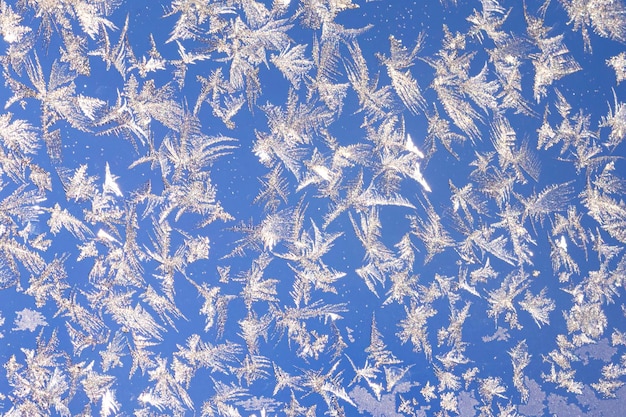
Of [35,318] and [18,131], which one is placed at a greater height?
[18,131]

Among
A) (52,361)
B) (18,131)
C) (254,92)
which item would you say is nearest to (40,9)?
(18,131)

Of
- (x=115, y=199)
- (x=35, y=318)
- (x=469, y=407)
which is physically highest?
(x=115, y=199)

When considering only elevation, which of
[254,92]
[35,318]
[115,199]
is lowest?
[35,318]

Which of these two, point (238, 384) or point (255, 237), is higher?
point (255, 237)

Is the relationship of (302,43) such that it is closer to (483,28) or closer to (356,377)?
(483,28)

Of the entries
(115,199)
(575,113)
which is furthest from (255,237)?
(575,113)

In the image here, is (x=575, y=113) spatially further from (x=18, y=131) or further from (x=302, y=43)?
(x=18, y=131)
